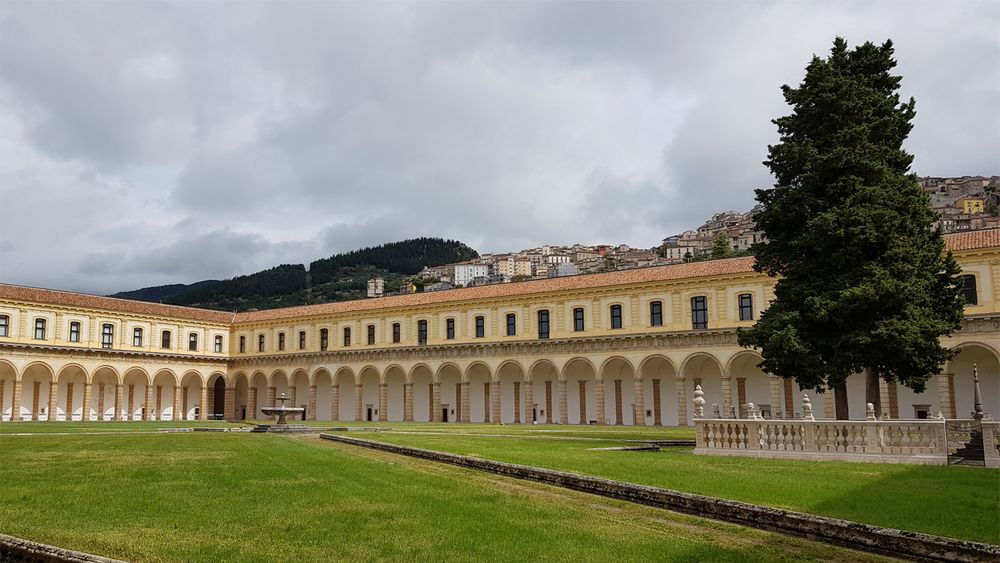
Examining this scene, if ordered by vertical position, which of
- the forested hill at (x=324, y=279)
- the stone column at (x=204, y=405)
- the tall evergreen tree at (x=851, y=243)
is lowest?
the stone column at (x=204, y=405)

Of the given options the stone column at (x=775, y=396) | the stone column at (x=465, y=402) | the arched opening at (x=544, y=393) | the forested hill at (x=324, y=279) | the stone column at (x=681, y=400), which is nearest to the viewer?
the stone column at (x=775, y=396)

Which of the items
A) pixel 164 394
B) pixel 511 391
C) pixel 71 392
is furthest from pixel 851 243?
pixel 164 394

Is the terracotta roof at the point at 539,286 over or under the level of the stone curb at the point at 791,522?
over

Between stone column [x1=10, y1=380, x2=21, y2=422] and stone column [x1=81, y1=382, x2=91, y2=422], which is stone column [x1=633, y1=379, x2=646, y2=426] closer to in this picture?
stone column [x1=81, y1=382, x2=91, y2=422]

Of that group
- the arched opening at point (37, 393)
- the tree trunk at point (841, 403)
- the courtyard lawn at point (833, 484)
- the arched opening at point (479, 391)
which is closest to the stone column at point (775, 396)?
the arched opening at point (479, 391)

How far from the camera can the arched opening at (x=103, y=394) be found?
5929 centimetres

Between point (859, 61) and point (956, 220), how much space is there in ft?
352

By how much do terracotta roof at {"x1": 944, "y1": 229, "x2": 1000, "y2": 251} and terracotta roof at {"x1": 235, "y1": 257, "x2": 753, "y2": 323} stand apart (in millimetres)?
10088

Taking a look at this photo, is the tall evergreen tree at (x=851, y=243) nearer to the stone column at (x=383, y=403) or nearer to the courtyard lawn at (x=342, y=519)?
the courtyard lawn at (x=342, y=519)

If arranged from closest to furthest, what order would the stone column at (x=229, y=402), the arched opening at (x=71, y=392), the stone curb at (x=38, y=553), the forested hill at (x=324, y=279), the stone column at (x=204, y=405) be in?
the stone curb at (x=38, y=553), the arched opening at (x=71, y=392), the stone column at (x=204, y=405), the stone column at (x=229, y=402), the forested hill at (x=324, y=279)

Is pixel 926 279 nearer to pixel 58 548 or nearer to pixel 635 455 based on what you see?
pixel 635 455

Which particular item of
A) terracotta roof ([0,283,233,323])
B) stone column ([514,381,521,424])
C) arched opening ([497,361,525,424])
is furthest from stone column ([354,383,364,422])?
terracotta roof ([0,283,233,323])

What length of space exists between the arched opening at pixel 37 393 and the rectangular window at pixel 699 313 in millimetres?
44116

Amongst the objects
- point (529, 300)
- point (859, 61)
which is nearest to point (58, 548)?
point (859, 61)
